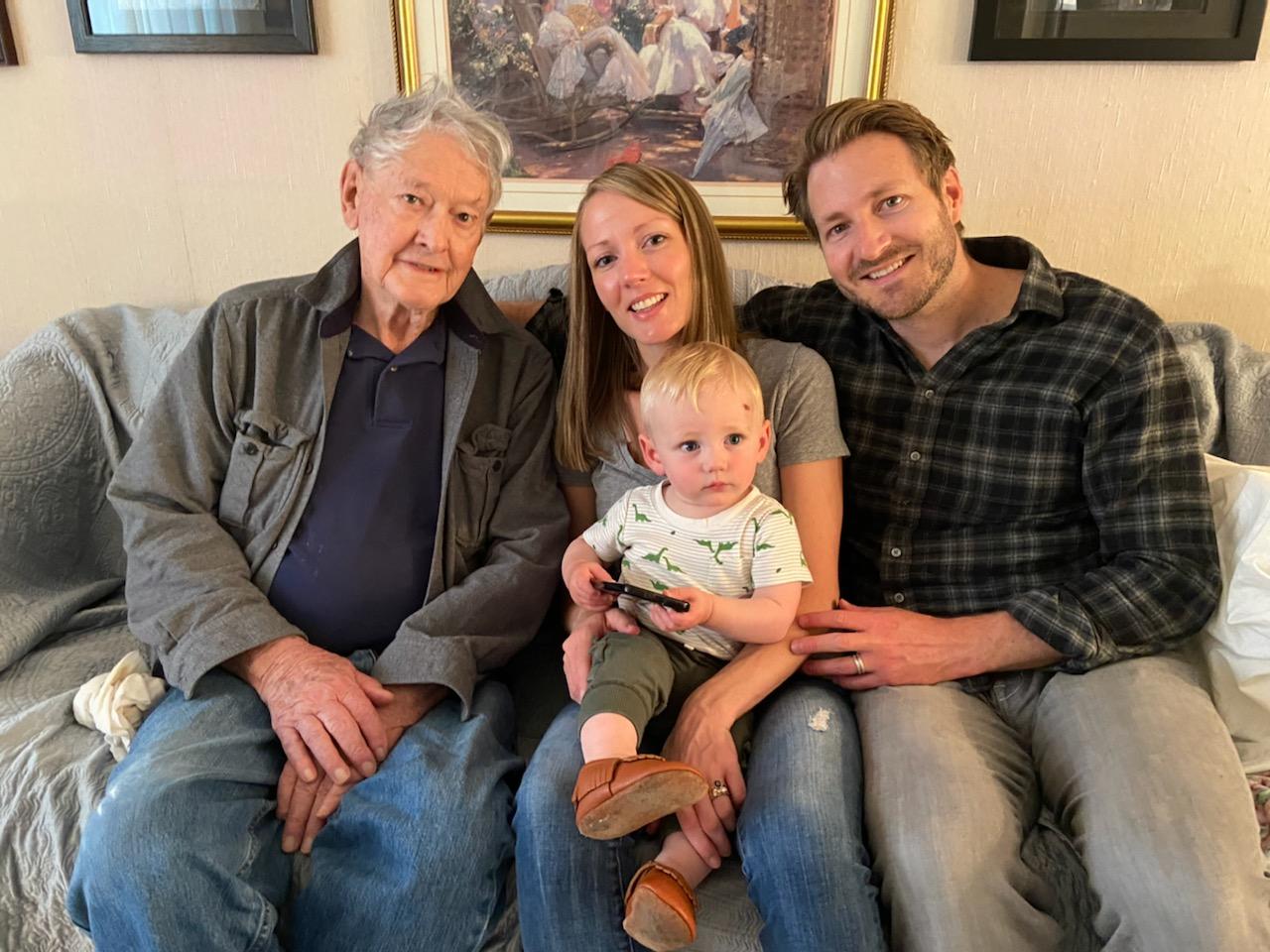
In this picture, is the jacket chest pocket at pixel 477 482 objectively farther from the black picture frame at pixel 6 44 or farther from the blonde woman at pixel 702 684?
the black picture frame at pixel 6 44

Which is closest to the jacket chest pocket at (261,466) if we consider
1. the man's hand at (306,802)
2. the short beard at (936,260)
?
the man's hand at (306,802)

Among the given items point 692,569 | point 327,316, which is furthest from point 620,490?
point 327,316

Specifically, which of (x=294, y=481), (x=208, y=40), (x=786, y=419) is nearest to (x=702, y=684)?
(x=786, y=419)

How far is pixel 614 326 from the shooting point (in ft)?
5.02

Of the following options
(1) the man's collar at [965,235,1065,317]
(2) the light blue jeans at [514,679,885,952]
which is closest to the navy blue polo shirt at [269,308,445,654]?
(2) the light blue jeans at [514,679,885,952]

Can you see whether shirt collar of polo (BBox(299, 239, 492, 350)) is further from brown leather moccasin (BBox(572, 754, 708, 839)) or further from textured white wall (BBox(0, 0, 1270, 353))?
brown leather moccasin (BBox(572, 754, 708, 839))

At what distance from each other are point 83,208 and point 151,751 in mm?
1524

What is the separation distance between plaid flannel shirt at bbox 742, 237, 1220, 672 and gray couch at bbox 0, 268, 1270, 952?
0.34m

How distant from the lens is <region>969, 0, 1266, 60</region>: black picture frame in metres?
1.67

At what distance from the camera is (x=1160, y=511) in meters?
1.30

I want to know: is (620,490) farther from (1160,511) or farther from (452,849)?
(1160,511)

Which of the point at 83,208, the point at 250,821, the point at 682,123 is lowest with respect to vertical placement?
the point at 250,821

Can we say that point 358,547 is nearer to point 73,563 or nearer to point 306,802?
point 306,802

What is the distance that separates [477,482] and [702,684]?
21.3 inches
